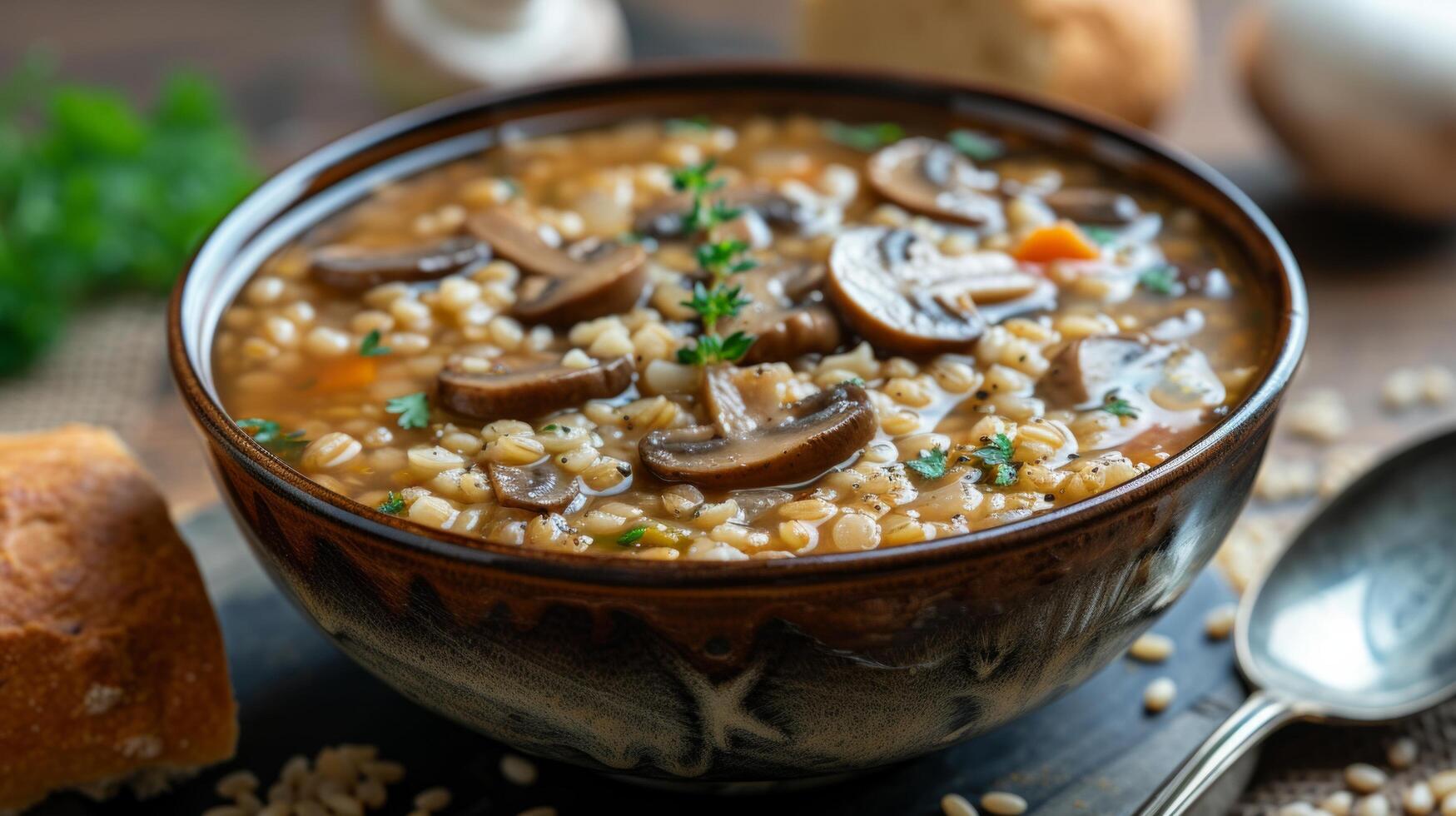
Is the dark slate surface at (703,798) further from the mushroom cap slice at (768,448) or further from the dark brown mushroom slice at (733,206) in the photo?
the dark brown mushroom slice at (733,206)

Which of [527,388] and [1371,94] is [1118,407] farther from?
[1371,94]

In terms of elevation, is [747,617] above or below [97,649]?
above

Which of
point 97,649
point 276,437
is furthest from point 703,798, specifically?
point 97,649

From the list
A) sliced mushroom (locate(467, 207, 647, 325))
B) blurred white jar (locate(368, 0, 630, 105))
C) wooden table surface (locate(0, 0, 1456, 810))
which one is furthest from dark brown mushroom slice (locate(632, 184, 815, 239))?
blurred white jar (locate(368, 0, 630, 105))

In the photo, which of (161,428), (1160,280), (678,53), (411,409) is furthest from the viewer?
(678,53)

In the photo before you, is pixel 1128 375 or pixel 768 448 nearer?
pixel 768 448

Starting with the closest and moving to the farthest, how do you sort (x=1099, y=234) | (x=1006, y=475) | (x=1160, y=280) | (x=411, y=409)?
1. (x=1006, y=475)
2. (x=411, y=409)
3. (x=1160, y=280)
4. (x=1099, y=234)
